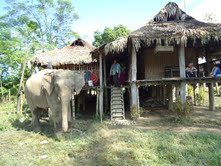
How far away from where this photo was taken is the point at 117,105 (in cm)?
1154

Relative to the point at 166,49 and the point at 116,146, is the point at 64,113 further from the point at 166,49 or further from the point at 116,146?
the point at 166,49

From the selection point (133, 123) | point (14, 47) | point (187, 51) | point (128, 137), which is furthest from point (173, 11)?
point (14, 47)

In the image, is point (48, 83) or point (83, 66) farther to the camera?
point (83, 66)

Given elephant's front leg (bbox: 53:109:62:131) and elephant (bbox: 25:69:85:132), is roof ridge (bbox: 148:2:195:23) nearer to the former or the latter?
elephant (bbox: 25:69:85:132)

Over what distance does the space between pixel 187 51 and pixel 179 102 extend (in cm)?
390

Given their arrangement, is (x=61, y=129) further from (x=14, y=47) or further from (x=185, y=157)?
(x=14, y=47)

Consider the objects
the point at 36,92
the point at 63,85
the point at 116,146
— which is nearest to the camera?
the point at 116,146

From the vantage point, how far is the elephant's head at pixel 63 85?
8.02 meters

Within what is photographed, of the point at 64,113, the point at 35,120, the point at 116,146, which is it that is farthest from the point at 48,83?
the point at 116,146

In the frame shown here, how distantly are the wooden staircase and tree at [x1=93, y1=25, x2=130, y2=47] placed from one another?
16.9m

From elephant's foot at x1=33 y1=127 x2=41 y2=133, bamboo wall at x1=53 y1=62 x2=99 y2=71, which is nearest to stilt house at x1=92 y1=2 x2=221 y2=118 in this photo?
bamboo wall at x1=53 y1=62 x2=99 y2=71

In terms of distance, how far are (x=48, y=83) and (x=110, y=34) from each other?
836 inches

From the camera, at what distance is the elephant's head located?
316 inches

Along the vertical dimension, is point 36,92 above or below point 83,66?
below
